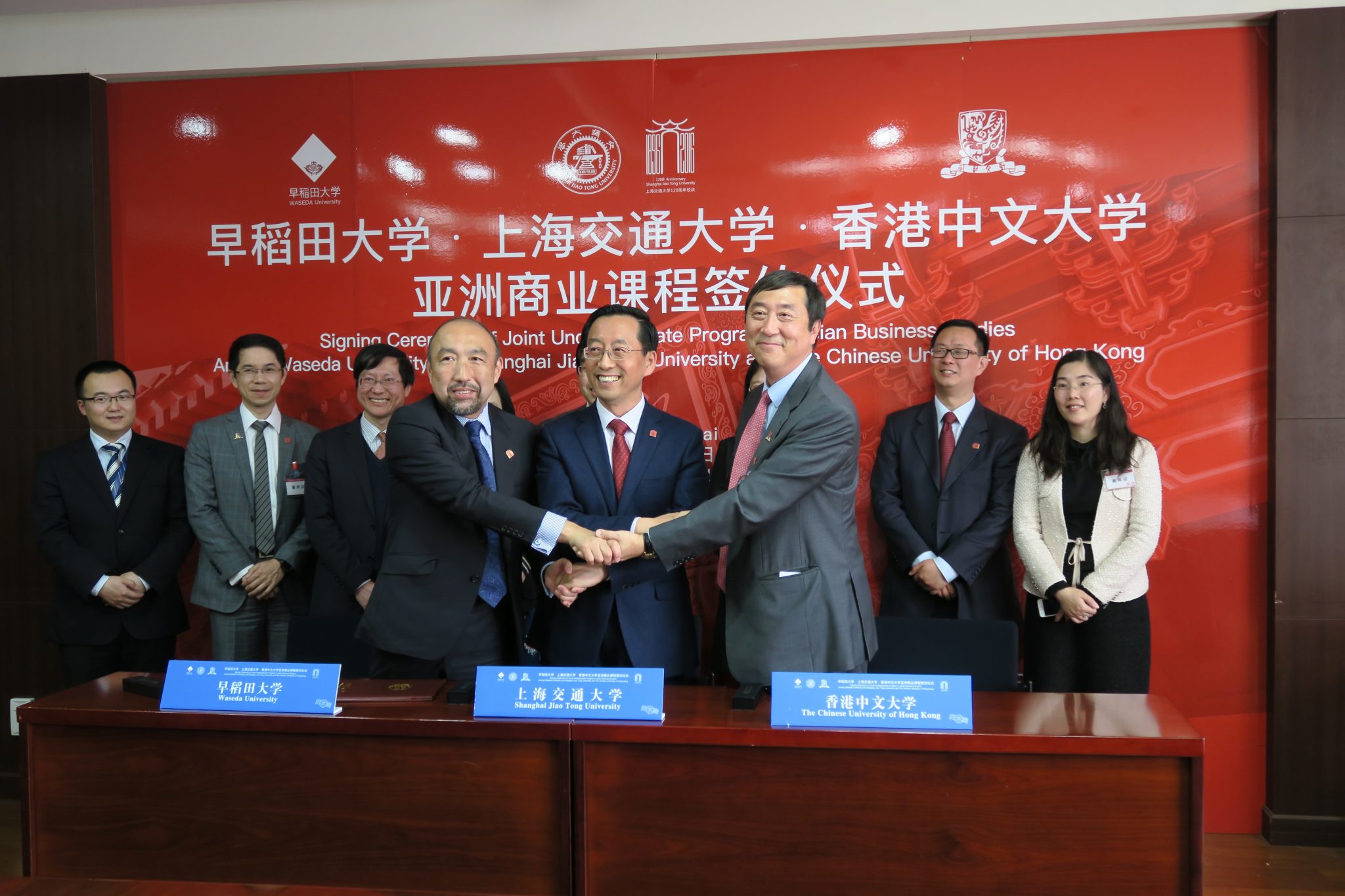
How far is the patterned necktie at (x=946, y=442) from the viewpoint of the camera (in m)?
3.37

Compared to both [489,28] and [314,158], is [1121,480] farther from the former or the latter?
[314,158]

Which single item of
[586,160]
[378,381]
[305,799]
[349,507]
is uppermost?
[586,160]

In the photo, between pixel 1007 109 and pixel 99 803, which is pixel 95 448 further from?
pixel 1007 109

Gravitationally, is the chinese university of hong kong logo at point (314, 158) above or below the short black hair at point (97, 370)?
above

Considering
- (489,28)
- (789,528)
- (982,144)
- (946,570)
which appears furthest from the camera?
(489,28)

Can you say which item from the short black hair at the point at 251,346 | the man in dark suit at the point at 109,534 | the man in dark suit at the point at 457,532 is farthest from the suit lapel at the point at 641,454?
the man in dark suit at the point at 109,534

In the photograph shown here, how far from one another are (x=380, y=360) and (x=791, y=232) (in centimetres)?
163

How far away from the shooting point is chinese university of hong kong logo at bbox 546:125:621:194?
12.3ft

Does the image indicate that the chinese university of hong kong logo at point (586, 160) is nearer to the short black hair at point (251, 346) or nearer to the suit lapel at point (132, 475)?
the short black hair at point (251, 346)

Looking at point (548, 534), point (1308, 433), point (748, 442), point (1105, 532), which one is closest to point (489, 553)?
point (548, 534)

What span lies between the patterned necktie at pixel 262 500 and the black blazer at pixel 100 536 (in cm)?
30

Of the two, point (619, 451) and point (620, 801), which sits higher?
point (619, 451)

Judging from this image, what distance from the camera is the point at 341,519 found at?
3256 millimetres

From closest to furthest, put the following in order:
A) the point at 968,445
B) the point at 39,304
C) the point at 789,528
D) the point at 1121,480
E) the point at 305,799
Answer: the point at 305,799, the point at 789,528, the point at 1121,480, the point at 968,445, the point at 39,304
